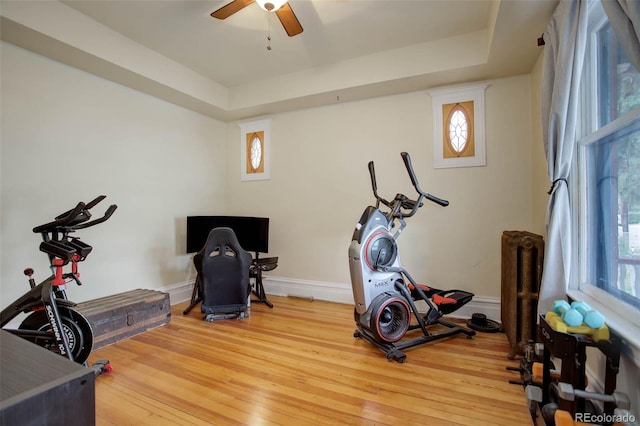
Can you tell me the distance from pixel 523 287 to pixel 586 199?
781 mm

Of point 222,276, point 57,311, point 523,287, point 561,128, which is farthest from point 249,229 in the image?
point 561,128

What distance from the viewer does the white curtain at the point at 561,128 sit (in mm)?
1765

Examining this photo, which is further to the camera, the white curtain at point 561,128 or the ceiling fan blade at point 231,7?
the ceiling fan blade at point 231,7

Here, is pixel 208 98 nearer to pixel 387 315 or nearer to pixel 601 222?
pixel 387 315

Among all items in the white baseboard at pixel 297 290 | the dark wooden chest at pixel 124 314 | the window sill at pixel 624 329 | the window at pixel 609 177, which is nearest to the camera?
the window sill at pixel 624 329

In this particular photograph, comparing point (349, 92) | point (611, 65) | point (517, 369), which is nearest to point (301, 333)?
point (517, 369)

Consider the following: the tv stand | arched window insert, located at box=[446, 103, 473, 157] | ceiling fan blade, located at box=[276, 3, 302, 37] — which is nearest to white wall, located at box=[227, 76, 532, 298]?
arched window insert, located at box=[446, 103, 473, 157]

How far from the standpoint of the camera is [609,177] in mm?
1692

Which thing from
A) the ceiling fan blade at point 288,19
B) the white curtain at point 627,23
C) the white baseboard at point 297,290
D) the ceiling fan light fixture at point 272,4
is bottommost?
the white baseboard at point 297,290

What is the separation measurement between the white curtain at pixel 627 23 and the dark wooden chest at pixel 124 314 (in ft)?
12.1

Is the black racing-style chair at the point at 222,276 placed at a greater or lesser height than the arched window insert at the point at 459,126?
lesser

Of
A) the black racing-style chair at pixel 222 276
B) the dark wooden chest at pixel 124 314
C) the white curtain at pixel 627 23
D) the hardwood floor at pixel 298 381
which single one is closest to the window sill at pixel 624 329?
the hardwood floor at pixel 298 381

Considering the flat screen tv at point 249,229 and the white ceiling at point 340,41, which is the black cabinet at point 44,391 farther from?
the flat screen tv at point 249,229

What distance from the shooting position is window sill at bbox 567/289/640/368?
1204 mm
